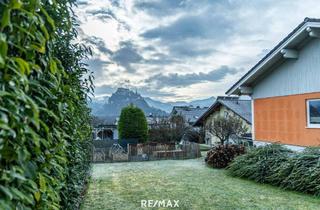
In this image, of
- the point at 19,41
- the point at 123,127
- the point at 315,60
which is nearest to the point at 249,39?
the point at 315,60

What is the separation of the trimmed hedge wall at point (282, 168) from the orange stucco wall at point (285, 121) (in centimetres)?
137

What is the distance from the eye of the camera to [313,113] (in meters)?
9.80

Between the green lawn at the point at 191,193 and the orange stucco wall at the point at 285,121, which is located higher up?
the orange stucco wall at the point at 285,121

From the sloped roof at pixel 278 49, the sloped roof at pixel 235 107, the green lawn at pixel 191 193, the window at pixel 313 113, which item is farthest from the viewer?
the sloped roof at pixel 235 107

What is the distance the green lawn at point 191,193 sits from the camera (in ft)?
20.2

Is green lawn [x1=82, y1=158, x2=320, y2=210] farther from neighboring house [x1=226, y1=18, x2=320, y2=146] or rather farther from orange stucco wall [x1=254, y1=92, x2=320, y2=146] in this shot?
neighboring house [x1=226, y1=18, x2=320, y2=146]

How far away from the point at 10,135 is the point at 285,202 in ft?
21.2

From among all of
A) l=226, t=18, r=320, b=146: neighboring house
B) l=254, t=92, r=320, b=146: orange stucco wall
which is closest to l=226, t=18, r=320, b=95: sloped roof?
l=226, t=18, r=320, b=146: neighboring house

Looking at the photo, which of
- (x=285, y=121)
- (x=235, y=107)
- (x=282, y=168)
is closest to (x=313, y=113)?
(x=285, y=121)

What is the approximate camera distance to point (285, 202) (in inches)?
251

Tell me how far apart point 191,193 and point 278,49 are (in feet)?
21.6

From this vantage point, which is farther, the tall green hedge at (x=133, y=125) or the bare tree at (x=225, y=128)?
the tall green hedge at (x=133, y=125)

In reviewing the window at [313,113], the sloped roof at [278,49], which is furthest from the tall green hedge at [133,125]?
the window at [313,113]

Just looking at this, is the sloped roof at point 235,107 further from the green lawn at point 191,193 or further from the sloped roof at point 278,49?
the green lawn at point 191,193
